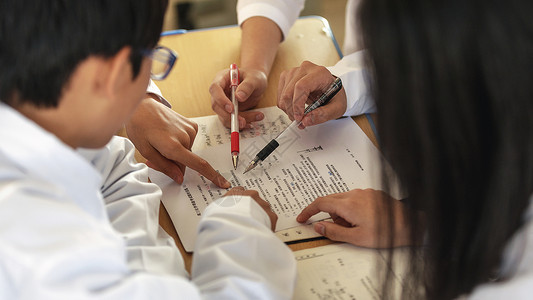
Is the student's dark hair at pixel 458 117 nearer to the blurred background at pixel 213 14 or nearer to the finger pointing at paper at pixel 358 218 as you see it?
the finger pointing at paper at pixel 358 218

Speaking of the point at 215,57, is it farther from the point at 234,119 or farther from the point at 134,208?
the point at 134,208

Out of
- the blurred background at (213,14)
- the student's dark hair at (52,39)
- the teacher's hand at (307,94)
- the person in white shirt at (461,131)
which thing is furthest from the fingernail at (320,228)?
the blurred background at (213,14)

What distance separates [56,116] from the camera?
685 millimetres

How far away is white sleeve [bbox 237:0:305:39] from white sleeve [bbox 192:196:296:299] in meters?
0.66

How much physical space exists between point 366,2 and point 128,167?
51cm

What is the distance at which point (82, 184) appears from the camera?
0.66 meters

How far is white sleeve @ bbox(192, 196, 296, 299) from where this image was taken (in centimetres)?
70

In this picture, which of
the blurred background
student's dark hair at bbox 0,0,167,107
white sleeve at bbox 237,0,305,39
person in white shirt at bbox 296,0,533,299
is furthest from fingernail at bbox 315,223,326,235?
the blurred background

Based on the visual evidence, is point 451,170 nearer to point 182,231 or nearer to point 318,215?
point 318,215

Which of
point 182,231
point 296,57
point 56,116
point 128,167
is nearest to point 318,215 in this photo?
point 182,231

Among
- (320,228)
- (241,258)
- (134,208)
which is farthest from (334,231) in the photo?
(134,208)

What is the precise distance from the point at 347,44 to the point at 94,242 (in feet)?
3.21

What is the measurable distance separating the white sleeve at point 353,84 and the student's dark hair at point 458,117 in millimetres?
446

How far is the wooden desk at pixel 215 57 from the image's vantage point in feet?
3.90
